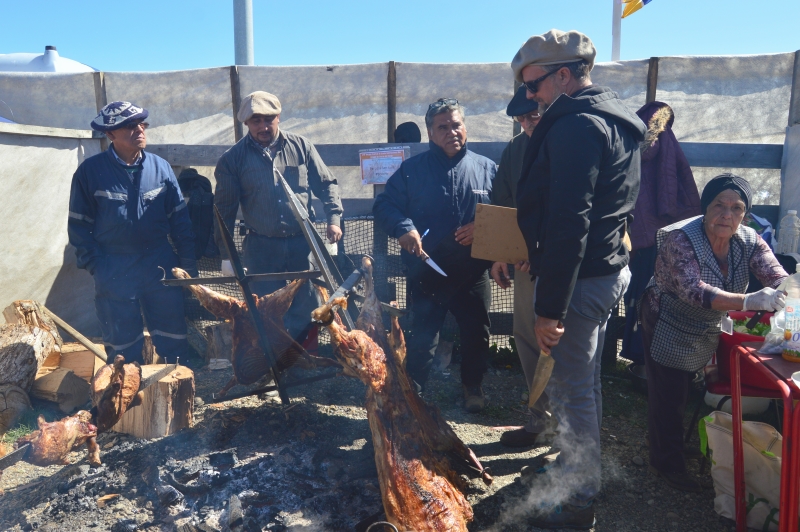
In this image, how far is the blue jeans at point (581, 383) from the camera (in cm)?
294

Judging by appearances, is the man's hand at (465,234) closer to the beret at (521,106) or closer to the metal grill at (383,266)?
the beret at (521,106)

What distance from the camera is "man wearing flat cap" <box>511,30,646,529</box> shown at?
8.59 feet

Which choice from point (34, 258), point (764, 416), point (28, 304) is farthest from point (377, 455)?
point (34, 258)

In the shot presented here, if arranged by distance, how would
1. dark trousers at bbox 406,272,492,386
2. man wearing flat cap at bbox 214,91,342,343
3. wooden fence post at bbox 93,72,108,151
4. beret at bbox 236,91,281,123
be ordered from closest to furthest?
dark trousers at bbox 406,272,492,386
beret at bbox 236,91,281,123
man wearing flat cap at bbox 214,91,342,343
wooden fence post at bbox 93,72,108,151

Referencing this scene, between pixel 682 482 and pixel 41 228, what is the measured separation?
6.48 meters

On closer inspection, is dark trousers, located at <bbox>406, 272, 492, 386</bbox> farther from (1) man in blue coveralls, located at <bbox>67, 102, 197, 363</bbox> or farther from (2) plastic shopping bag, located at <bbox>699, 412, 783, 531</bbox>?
(1) man in blue coveralls, located at <bbox>67, 102, 197, 363</bbox>

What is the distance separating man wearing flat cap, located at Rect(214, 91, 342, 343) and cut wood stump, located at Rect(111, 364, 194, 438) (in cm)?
116

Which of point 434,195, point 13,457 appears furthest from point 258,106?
point 13,457

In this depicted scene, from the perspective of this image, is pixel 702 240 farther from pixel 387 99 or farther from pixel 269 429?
pixel 387 99

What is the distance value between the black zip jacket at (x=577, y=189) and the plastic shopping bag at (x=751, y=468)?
1309 mm

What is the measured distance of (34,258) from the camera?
5.93 metres

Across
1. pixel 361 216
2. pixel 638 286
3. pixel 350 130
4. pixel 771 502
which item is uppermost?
pixel 350 130

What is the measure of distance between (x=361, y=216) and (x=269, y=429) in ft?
9.32

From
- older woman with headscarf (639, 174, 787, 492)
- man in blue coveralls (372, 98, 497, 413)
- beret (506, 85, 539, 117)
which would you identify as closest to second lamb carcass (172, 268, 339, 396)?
man in blue coveralls (372, 98, 497, 413)
